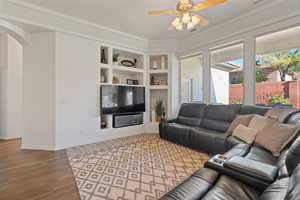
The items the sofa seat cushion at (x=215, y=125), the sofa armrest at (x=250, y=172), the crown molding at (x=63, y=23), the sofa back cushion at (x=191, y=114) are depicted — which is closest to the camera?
the sofa armrest at (x=250, y=172)

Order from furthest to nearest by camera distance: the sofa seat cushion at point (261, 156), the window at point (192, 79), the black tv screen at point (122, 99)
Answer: the window at point (192, 79) → the black tv screen at point (122, 99) → the sofa seat cushion at point (261, 156)

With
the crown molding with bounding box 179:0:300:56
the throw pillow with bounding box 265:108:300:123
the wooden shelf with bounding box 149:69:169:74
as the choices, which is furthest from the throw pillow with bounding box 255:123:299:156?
the wooden shelf with bounding box 149:69:169:74

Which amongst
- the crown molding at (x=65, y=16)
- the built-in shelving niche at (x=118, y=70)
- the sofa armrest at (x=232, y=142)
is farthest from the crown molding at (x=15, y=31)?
the sofa armrest at (x=232, y=142)

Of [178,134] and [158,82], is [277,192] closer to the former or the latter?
[178,134]

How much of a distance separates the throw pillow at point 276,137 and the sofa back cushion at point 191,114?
1.76 m

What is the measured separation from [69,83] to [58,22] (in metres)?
1.36

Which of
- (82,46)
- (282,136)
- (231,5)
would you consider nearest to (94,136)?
(82,46)

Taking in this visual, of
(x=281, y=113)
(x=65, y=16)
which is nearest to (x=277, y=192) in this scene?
(x=281, y=113)

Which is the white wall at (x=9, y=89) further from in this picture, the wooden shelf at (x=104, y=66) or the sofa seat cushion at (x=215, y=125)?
the sofa seat cushion at (x=215, y=125)

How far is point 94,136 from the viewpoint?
4242 mm

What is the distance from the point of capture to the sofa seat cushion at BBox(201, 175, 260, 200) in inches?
46.5

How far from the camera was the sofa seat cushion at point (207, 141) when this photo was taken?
2.99 meters

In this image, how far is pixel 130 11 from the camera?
3477mm

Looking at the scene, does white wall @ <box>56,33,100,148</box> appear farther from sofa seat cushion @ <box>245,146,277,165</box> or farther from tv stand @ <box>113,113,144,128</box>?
sofa seat cushion @ <box>245,146,277,165</box>
